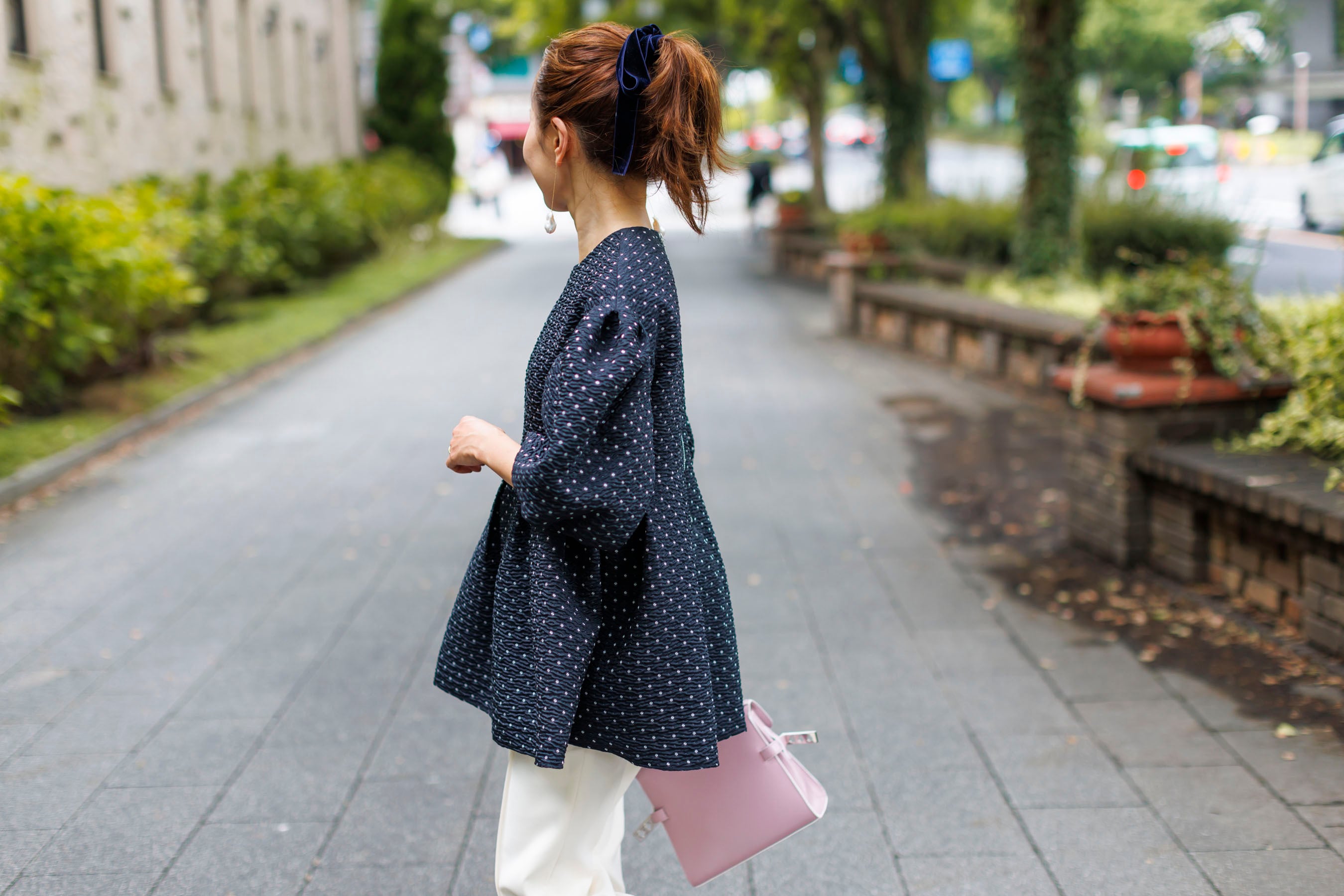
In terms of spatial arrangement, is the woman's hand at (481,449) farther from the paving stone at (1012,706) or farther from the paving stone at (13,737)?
the paving stone at (13,737)

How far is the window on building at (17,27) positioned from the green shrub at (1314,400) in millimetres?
10792

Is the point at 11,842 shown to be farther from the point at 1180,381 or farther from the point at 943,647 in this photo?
the point at 1180,381

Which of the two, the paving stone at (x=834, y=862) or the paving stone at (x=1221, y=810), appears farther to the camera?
the paving stone at (x=1221, y=810)

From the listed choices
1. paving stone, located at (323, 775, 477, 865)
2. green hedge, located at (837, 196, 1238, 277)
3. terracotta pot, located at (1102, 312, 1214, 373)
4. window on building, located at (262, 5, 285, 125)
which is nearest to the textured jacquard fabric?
paving stone, located at (323, 775, 477, 865)

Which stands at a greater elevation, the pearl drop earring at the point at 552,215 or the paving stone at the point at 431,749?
the pearl drop earring at the point at 552,215

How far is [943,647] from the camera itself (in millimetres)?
4531

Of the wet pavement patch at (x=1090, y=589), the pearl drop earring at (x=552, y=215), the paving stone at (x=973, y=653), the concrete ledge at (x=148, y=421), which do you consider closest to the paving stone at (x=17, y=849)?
the pearl drop earring at (x=552, y=215)

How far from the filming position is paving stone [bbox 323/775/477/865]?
311cm

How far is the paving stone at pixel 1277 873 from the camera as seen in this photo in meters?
2.83

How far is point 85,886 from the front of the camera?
2965 millimetres

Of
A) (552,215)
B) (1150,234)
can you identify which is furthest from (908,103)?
(552,215)

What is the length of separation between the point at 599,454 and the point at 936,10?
21.2m

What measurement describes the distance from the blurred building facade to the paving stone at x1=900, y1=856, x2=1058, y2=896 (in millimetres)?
10161

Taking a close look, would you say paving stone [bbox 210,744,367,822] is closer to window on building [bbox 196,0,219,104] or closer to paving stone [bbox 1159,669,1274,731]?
paving stone [bbox 1159,669,1274,731]
